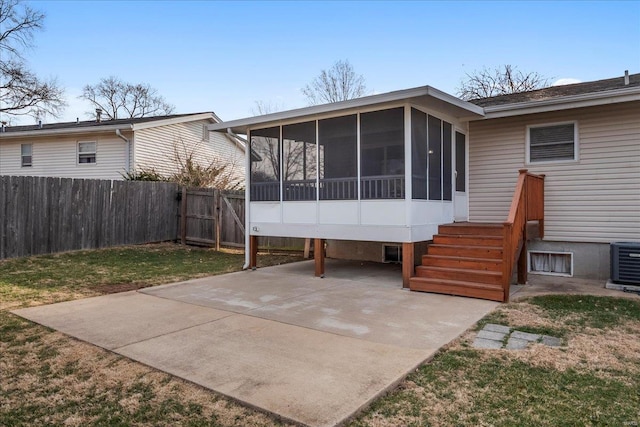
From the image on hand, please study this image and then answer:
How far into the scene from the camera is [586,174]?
7000 millimetres

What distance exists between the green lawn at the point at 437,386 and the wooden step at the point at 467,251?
1368 millimetres

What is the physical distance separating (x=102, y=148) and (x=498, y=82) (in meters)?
20.7

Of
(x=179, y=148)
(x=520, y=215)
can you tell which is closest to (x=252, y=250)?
(x=520, y=215)

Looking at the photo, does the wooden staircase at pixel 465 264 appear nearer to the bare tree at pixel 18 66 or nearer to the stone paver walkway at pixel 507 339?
the stone paver walkway at pixel 507 339

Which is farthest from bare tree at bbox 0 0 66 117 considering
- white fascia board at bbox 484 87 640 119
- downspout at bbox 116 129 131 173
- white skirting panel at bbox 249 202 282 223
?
white fascia board at bbox 484 87 640 119

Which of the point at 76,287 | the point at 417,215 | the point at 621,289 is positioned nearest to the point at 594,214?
the point at 621,289

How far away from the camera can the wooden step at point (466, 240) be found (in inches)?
244

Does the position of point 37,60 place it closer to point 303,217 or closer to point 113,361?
point 303,217

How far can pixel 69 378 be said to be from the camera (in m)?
3.07

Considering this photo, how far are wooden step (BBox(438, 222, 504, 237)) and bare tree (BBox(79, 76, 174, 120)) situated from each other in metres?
32.4

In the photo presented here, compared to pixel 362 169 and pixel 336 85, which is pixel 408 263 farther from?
pixel 336 85

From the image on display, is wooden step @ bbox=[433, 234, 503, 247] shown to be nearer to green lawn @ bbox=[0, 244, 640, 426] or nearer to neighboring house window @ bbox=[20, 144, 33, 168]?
green lawn @ bbox=[0, 244, 640, 426]

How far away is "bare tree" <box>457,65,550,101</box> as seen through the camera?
2175 centimetres

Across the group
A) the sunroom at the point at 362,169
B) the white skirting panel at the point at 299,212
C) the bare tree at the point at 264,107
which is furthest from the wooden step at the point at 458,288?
the bare tree at the point at 264,107
